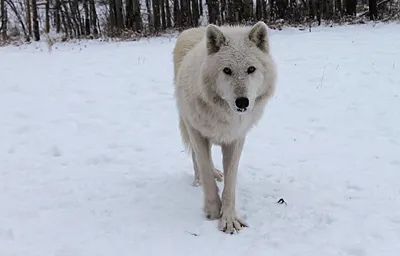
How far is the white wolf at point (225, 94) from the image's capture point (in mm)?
3320

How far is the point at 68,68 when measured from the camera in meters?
9.58

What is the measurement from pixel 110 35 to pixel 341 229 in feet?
43.0

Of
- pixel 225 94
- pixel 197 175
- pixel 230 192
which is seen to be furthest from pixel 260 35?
pixel 197 175

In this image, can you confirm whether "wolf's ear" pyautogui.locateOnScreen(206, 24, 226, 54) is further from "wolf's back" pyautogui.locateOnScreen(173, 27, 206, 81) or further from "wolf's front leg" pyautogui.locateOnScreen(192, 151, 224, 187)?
"wolf's front leg" pyautogui.locateOnScreen(192, 151, 224, 187)

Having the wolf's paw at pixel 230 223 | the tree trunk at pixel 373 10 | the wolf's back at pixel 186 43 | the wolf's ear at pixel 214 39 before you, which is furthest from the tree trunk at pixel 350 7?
the wolf's paw at pixel 230 223

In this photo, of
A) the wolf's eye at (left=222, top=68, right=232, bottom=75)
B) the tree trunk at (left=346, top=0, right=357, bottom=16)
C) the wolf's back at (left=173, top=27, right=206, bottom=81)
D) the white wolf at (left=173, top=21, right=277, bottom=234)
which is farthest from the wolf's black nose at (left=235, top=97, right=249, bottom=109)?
the tree trunk at (left=346, top=0, right=357, bottom=16)

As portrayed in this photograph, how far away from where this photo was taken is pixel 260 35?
11.5 feet

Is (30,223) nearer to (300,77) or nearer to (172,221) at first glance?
(172,221)

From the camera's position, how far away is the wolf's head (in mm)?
3250

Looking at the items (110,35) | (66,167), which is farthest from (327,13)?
(66,167)

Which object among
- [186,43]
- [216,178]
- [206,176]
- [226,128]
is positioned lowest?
[216,178]

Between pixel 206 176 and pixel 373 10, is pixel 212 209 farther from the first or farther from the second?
pixel 373 10

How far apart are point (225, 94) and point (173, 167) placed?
1799mm

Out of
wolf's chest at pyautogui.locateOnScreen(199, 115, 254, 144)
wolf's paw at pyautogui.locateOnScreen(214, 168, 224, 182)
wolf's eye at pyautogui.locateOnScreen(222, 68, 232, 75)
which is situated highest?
wolf's eye at pyautogui.locateOnScreen(222, 68, 232, 75)
